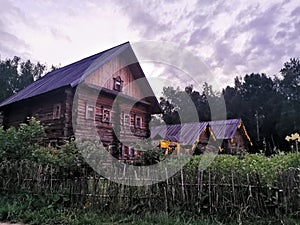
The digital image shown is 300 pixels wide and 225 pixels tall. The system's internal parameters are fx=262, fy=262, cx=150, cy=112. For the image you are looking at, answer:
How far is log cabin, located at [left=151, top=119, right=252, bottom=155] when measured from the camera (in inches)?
933

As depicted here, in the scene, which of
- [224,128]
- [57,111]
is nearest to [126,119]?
[57,111]

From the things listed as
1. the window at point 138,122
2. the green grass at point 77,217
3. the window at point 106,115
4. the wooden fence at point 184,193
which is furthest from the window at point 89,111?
the green grass at point 77,217

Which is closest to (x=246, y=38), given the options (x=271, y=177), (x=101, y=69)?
(x=101, y=69)

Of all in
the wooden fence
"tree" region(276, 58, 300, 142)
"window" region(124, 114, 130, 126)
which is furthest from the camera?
"tree" region(276, 58, 300, 142)

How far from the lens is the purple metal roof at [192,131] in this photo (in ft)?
78.2

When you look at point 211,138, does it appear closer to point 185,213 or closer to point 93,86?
point 93,86

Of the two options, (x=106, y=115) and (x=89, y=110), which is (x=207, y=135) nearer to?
(x=106, y=115)

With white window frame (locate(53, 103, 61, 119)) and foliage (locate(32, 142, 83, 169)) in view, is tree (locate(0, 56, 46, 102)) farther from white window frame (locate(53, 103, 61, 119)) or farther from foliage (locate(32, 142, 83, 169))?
foliage (locate(32, 142, 83, 169))

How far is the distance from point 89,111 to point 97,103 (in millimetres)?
779

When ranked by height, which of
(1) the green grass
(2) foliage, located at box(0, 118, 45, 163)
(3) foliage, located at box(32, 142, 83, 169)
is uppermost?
(2) foliage, located at box(0, 118, 45, 163)

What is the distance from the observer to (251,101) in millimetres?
35938

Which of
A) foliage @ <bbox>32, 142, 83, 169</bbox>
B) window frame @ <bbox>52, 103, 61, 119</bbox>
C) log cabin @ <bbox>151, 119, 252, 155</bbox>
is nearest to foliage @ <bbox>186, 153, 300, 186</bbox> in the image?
foliage @ <bbox>32, 142, 83, 169</bbox>

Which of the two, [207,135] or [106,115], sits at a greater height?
[106,115]

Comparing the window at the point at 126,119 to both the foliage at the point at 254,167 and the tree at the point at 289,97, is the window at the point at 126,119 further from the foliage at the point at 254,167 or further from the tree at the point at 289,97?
the tree at the point at 289,97
